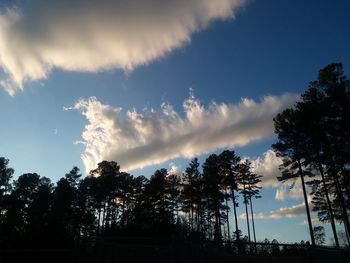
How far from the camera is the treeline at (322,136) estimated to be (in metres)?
28.2

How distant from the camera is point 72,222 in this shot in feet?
161

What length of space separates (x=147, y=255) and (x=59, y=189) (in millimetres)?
41329

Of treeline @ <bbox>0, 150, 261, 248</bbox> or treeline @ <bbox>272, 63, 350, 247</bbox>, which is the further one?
treeline @ <bbox>0, 150, 261, 248</bbox>

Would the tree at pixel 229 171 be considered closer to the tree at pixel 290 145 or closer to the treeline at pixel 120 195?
the treeline at pixel 120 195

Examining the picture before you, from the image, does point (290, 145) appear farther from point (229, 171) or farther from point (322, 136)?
point (229, 171)

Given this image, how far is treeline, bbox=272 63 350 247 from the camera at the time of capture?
1112 inches

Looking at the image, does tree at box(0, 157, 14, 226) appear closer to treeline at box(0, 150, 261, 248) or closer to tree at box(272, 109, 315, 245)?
treeline at box(0, 150, 261, 248)

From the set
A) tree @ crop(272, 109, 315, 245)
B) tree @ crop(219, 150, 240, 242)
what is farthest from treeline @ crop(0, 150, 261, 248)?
tree @ crop(272, 109, 315, 245)

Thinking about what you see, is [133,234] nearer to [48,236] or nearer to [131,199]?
[48,236]

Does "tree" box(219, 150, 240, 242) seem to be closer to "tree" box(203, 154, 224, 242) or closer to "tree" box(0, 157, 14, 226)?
"tree" box(203, 154, 224, 242)

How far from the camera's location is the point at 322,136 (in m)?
29.0

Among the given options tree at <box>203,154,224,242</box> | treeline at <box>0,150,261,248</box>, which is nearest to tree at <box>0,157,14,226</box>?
treeline at <box>0,150,261,248</box>

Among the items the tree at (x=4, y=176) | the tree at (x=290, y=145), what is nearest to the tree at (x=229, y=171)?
the tree at (x=290, y=145)

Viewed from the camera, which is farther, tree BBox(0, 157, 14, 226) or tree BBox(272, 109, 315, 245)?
tree BBox(0, 157, 14, 226)
